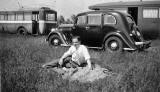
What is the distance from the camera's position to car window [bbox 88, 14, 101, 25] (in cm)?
733

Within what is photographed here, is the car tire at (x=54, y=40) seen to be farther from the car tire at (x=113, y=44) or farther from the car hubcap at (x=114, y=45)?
the car hubcap at (x=114, y=45)

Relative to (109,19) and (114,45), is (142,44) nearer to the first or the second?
(114,45)

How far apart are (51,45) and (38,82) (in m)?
4.49

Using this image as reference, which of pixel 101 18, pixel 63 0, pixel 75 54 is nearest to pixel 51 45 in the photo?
pixel 101 18

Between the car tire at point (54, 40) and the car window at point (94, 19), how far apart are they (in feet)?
3.90

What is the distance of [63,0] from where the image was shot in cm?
591

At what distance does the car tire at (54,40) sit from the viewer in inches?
320

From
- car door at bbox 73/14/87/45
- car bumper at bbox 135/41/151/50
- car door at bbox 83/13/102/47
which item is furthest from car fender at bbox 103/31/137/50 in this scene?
car door at bbox 73/14/87/45

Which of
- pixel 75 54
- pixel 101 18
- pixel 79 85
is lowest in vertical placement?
pixel 79 85

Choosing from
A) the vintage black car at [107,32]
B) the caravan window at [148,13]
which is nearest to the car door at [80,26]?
the vintage black car at [107,32]

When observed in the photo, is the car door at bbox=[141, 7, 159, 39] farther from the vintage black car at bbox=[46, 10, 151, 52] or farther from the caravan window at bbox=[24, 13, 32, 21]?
the caravan window at bbox=[24, 13, 32, 21]

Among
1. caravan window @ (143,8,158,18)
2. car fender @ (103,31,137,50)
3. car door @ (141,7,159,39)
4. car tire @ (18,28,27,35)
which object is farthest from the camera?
car tire @ (18,28,27,35)

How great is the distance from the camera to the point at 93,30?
7.35 m

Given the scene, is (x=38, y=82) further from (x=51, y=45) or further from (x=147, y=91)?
(x=51, y=45)
